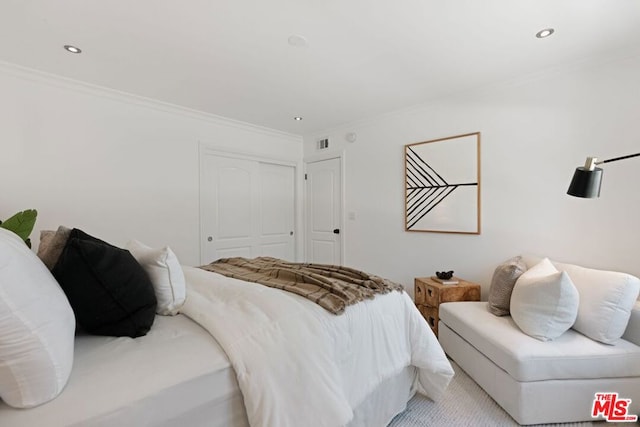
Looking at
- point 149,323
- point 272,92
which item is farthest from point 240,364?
point 272,92

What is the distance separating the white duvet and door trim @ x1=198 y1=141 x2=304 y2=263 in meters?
2.00

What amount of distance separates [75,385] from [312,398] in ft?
2.50

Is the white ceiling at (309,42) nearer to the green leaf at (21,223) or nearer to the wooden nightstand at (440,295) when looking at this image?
the green leaf at (21,223)

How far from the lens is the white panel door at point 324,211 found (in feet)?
14.3

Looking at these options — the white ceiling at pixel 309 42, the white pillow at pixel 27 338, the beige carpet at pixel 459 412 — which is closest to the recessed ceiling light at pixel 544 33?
the white ceiling at pixel 309 42

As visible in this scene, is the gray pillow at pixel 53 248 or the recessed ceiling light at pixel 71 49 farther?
the recessed ceiling light at pixel 71 49

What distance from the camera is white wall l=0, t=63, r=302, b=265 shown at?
2576 millimetres

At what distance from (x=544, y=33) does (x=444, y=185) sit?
60.5 inches

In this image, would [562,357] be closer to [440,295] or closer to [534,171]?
[440,295]

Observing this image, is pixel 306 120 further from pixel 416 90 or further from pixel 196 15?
pixel 196 15

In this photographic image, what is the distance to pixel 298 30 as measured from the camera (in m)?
2.03

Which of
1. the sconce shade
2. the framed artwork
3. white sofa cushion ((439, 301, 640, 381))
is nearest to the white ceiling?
the framed artwork

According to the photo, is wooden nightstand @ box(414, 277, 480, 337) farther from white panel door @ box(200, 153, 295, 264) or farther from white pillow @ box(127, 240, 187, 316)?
white panel door @ box(200, 153, 295, 264)

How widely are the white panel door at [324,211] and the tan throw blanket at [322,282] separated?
7.31 feet
